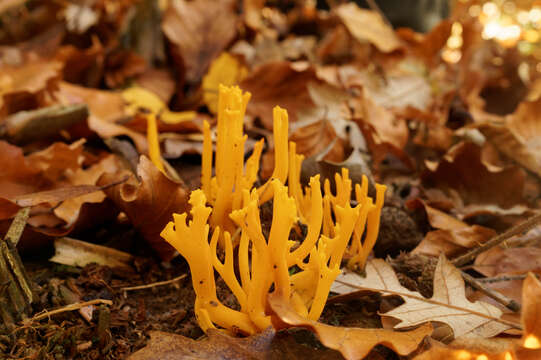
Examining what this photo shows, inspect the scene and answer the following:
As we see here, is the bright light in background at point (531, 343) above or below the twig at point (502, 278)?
above

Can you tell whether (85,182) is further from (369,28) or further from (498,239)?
(369,28)

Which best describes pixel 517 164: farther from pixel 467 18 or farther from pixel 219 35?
pixel 219 35

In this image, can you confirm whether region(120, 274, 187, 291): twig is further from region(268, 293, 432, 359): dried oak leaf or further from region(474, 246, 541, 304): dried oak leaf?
region(474, 246, 541, 304): dried oak leaf

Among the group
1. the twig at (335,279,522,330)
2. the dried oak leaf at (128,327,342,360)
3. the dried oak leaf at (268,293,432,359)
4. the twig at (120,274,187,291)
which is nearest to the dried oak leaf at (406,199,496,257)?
the twig at (335,279,522,330)

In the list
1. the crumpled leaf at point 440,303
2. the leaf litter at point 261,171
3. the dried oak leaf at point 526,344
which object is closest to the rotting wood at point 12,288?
the leaf litter at point 261,171

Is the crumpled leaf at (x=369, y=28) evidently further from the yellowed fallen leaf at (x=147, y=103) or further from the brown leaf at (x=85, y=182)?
the brown leaf at (x=85, y=182)

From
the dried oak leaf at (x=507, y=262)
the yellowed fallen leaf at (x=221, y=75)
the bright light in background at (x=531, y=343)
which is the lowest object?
the dried oak leaf at (x=507, y=262)

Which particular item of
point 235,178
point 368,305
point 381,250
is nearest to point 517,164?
point 381,250
